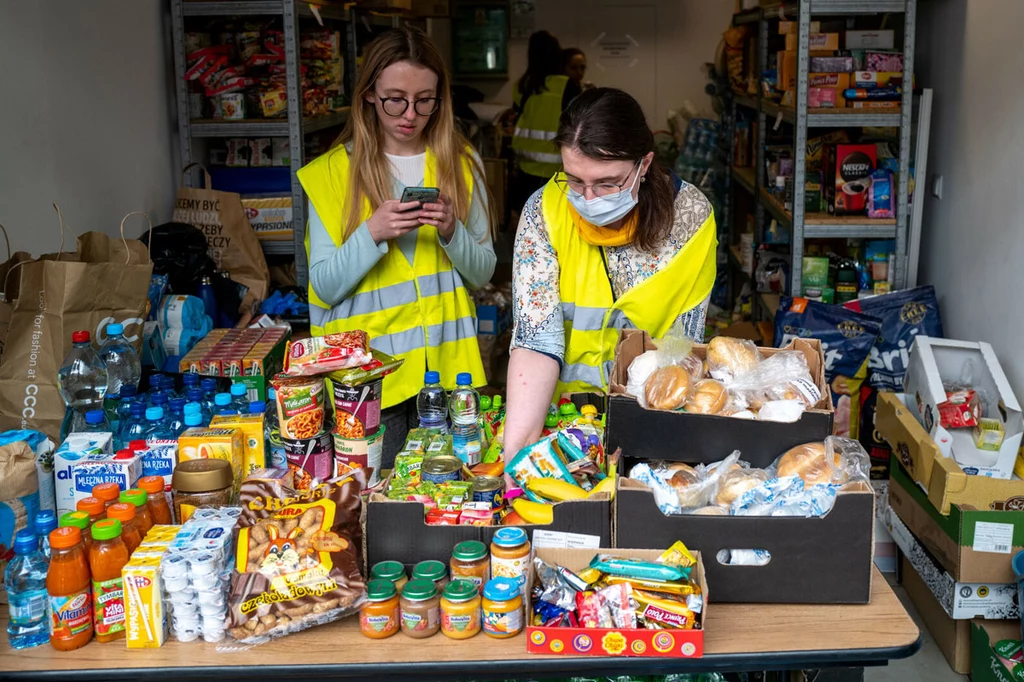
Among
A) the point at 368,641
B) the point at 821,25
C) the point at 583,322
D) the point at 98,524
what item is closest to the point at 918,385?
the point at 583,322

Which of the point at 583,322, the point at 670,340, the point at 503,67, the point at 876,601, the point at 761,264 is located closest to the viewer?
the point at 876,601

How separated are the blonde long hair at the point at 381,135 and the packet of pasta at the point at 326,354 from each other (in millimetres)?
826

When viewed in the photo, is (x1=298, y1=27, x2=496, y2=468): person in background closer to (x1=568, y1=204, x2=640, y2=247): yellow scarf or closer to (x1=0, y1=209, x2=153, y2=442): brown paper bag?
(x1=568, y1=204, x2=640, y2=247): yellow scarf

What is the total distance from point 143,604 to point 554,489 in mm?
807

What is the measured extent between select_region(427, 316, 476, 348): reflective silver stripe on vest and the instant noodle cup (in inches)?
36.5

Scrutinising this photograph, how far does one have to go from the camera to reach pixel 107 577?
1844mm

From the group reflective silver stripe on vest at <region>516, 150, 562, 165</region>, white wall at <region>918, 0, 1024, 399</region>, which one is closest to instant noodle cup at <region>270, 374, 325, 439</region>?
white wall at <region>918, 0, 1024, 399</region>

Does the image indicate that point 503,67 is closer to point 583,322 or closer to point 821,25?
point 821,25

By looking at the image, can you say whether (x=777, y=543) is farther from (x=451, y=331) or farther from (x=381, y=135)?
(x=381, y=135)

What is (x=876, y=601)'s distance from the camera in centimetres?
198

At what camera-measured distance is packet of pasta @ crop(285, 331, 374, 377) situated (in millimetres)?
2270

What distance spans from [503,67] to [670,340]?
7754 mm

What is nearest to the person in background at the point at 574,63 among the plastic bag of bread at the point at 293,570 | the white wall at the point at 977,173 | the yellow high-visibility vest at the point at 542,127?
the yellow high-visibility vest at the point at 542,127

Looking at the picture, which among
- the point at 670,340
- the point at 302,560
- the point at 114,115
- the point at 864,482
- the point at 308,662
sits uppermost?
the point at 114,115
